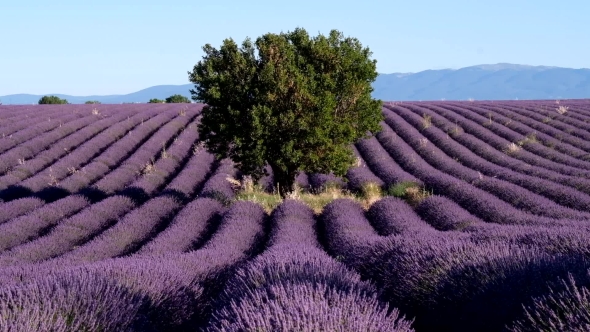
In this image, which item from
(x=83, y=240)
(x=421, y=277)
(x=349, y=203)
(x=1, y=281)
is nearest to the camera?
(x=421, y=277)

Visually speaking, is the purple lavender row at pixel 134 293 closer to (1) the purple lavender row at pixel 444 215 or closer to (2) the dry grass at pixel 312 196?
(1) the purple lavender row at pixel 444 215

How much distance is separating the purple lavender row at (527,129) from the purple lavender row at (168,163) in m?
12.0

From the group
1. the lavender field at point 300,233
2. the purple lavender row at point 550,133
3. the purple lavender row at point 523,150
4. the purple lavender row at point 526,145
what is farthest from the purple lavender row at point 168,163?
the purple lavender row at point 550,133

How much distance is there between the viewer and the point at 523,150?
65.1 feet

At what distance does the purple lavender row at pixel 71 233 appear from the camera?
9492 mm

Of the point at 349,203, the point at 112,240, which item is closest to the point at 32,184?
the point at 112,240

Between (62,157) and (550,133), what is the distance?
1664 cm

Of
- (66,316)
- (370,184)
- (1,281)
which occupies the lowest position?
(370,184)

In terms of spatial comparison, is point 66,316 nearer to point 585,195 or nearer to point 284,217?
point 284,217

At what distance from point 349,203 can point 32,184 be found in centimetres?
875

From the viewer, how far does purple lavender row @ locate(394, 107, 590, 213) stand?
12297 mm

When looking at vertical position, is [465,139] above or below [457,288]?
below

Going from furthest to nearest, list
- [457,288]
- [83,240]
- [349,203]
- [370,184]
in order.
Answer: [370,184]
[349,203]
[83,240]
[457,288]

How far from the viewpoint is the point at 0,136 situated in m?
24.0
